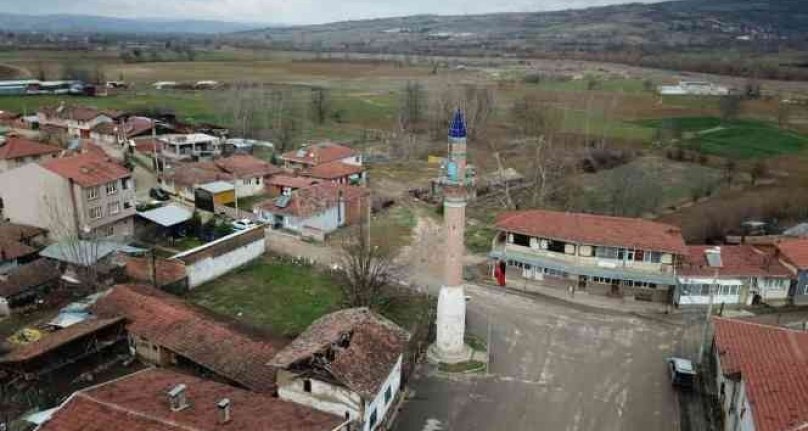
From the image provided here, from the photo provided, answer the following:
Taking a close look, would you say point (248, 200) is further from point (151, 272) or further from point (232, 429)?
point (232, 429)

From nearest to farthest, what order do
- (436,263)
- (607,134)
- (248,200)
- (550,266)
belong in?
(550,266), (436,263), (248,200), (607,134)

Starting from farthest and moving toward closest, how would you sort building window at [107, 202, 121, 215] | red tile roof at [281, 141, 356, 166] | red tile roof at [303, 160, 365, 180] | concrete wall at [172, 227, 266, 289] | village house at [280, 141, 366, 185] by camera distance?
red tile roof at [281, 141, 356, 166]
village house at [280, 141, 366, 185]
red tile roof at [303, 160, 365, 180]
building window at [107, 202, 121, 215]
concrete wall at [172, 227, 266, 289]

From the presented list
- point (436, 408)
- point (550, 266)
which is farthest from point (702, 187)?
point (436, 408)

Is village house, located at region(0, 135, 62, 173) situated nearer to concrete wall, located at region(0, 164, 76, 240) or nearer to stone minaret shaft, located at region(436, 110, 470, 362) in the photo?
concrete wall, located at region(0, 164, 76, 240)

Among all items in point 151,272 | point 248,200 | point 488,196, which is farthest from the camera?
point 488,196

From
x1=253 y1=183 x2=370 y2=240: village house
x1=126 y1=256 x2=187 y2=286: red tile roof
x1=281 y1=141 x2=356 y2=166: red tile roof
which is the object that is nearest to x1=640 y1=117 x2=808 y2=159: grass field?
x1=281 y1=141 x2=356 y2=166: red tile roof

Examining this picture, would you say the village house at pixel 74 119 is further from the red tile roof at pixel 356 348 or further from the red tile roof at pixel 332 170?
the red tile roof at pixel 356 348

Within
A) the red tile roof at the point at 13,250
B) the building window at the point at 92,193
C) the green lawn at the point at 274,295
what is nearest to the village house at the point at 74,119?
the building window at the point at 92,193
